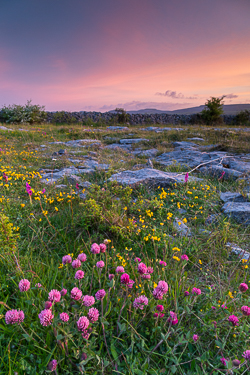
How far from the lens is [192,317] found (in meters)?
1.68

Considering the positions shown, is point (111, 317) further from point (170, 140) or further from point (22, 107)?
point (22, 107)

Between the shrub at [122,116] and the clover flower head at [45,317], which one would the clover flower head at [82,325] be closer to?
the clover flower head at [45,317]

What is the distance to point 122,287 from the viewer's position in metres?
1.52

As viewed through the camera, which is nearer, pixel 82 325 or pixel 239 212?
pixel 82 325

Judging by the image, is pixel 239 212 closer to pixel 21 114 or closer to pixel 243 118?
pixel 21 114

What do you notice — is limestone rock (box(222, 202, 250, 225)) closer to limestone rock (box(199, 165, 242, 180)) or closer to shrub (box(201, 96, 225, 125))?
limestone rock (box(199, 165, 242, 180))

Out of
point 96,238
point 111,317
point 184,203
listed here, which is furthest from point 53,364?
point 184,203

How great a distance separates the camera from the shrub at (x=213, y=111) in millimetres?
27969

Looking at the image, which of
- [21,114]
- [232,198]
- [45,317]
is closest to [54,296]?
[45,317]

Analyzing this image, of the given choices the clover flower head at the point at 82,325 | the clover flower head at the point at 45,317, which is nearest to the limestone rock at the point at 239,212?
the clover flower head at the point at 82,325

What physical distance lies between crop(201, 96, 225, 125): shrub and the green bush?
2186 centimetres

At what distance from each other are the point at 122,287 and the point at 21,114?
984 inches

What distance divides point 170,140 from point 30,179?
8.52 m

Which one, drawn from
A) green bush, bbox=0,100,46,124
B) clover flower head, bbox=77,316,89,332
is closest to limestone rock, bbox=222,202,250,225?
clover flower head, bbox=77,316,89,332
